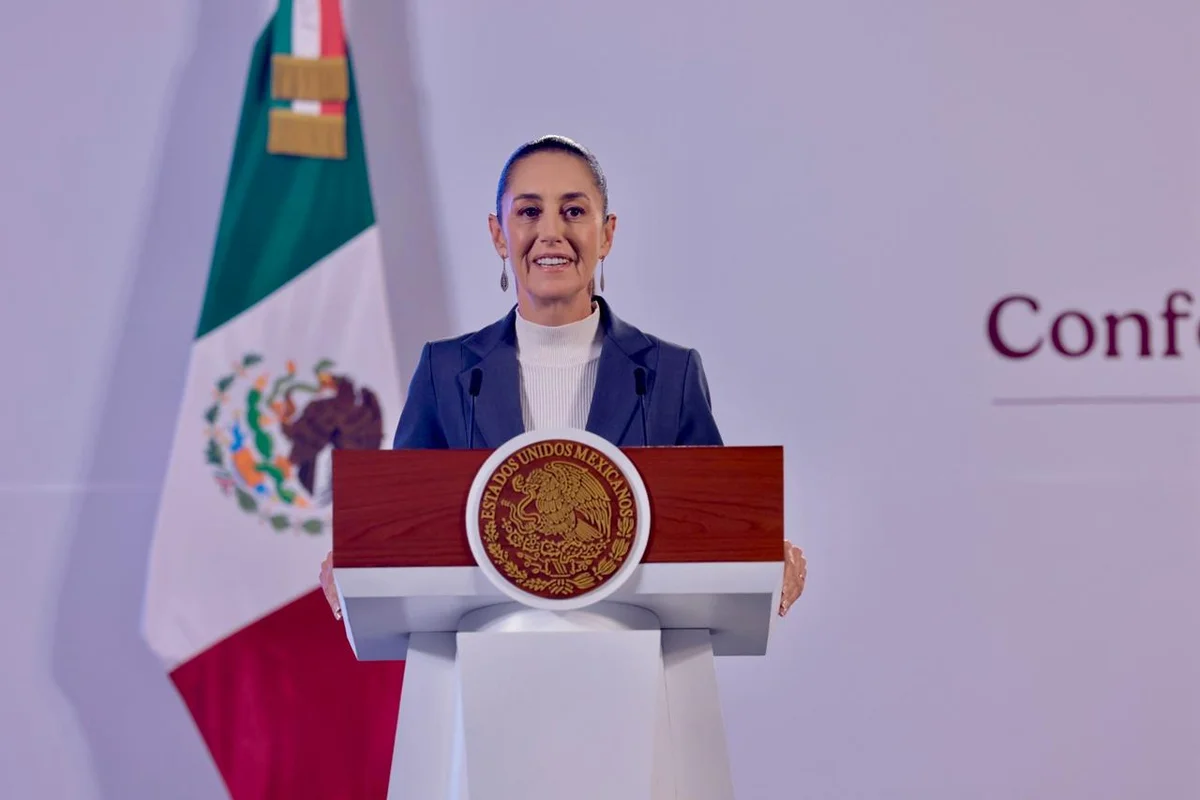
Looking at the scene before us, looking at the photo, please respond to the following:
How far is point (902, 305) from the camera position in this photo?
141 inches

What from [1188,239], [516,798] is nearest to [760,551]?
[516,798]

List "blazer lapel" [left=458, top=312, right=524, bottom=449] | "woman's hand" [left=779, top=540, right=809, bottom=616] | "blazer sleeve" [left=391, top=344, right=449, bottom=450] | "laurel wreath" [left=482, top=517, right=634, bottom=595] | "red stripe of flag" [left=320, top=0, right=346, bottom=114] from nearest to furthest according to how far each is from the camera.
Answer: "laurel wreath" [left=482, top=517, right=634, bottom=595]
"woman's hand" [left=779, top=540, right=809, bottom=616]
"blazer lapel" [left=458, top=312, right=524, bottom=449]
"blazer sleeve" [left=391, top=344, right=449, bottom=450]
"red stripe of flag" [left=320, top=0, right=346, bottom=114]

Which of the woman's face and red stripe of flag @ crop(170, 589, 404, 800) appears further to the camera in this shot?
red stripe of flag @ crop(170, 589, 404, 800)

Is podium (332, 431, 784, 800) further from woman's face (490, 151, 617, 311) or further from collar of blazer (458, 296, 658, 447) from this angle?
woman's face (490, 151, 617, 311)

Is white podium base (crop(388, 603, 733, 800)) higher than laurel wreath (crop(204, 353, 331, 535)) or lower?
lower

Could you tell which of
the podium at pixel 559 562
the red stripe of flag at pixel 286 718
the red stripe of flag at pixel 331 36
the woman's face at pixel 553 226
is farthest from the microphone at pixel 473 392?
the red stripe of flag at pixel 331 36

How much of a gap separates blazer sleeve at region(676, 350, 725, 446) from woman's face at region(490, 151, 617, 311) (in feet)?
0.78

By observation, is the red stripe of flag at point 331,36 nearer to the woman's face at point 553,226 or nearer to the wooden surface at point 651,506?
the woman's face at point 553,226

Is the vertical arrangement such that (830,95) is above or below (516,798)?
above

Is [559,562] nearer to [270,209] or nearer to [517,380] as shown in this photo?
[517,380]

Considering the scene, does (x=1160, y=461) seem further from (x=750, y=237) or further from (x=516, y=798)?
(x=516, y=798)

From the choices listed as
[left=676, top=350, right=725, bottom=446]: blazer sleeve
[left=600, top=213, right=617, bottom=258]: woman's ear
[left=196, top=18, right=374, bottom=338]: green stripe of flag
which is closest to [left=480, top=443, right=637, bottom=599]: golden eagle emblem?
[left=676, top=350, right=725, bottom=446]: blazer sleeve

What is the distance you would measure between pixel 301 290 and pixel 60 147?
2.27 ft

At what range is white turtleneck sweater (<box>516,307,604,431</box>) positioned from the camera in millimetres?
2369
